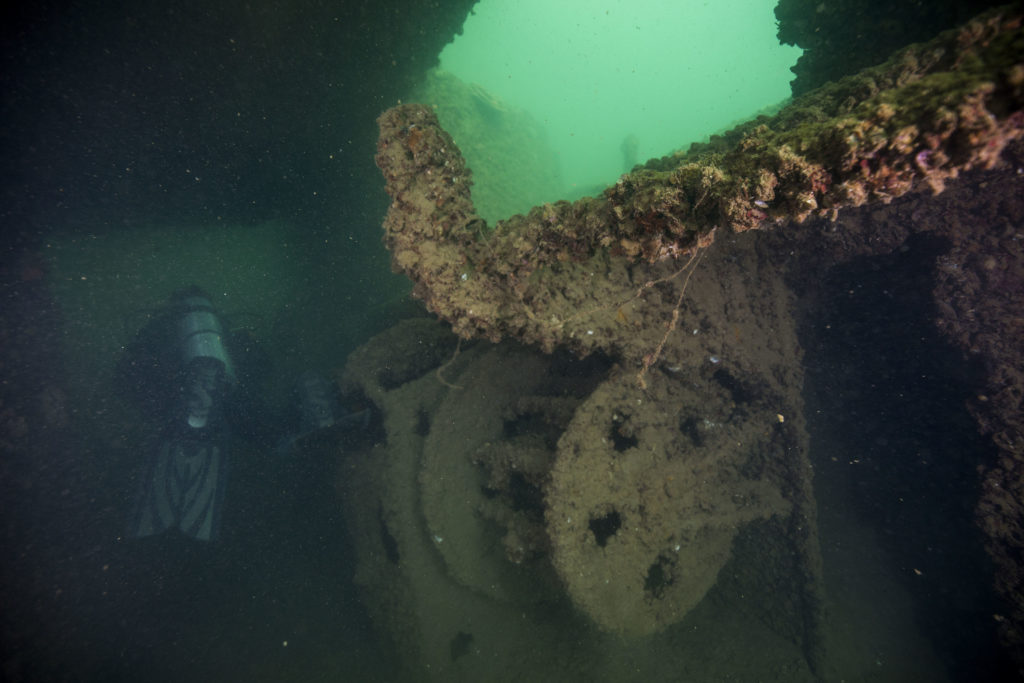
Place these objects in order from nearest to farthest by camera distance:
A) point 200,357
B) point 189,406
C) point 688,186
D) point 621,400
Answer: point 688,186 → point 621,400 → point 189,406 → point 200,357

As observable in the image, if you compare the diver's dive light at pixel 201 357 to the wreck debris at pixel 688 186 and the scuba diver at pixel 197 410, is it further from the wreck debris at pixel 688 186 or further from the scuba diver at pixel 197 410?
the wreck debris at pixel 688 186

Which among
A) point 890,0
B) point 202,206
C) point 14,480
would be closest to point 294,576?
point 14,480

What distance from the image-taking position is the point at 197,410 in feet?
28.7

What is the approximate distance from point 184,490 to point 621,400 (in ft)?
31.3

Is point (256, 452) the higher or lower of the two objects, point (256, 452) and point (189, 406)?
the lower

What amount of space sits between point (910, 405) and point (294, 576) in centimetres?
1136

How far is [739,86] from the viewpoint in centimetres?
12875

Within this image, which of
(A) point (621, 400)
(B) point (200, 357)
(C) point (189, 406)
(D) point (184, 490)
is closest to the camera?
(A) point (621, 400)

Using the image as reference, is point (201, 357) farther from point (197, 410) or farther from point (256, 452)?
point (256, 452)

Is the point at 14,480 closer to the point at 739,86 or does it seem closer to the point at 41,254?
the point at 41,254

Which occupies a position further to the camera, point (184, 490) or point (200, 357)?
point (200, 357)

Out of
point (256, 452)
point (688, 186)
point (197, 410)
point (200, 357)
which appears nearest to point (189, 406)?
point (197, 410)

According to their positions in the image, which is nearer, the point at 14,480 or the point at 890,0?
the point at 890,0

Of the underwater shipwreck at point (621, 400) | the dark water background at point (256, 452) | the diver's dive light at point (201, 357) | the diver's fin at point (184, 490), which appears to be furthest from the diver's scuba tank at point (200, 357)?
the underwater shipwreck at point (621, 400)
